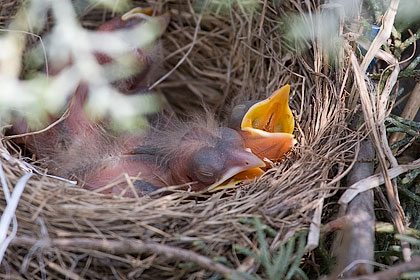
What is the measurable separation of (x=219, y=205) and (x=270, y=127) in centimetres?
37

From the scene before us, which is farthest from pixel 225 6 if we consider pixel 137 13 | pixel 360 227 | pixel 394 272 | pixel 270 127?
pixel 394 272

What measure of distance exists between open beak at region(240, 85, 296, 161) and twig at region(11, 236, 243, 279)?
19.6 inches

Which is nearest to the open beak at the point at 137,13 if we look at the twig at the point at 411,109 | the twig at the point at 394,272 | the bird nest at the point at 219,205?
the bird nest at the point at 219,205

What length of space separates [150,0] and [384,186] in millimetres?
1101

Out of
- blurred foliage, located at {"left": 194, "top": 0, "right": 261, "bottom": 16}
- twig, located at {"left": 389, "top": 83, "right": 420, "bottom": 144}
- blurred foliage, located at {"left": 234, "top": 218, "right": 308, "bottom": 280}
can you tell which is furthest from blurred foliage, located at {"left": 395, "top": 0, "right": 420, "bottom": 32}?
blurred foliage, located at {"left": 234, "top": 218, "right": 308, "bottom": 280}

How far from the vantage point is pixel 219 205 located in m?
1.21

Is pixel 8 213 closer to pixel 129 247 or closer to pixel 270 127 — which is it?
pixel 129 247

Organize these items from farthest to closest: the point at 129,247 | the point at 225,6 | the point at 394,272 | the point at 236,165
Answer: the point at 225,6 < the point at 236,165 < the point at 129,247 < the point at 394,272

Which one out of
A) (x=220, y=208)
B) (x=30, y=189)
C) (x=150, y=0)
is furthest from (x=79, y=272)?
(x=150, y=0)

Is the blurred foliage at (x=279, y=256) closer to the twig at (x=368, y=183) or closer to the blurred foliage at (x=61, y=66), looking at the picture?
the twig at (x=368, y=183)

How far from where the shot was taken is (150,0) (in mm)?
1861

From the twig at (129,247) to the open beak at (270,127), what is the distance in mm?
498

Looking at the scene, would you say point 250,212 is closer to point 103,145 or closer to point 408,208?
point 408,208

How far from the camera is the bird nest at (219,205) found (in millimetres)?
1019
